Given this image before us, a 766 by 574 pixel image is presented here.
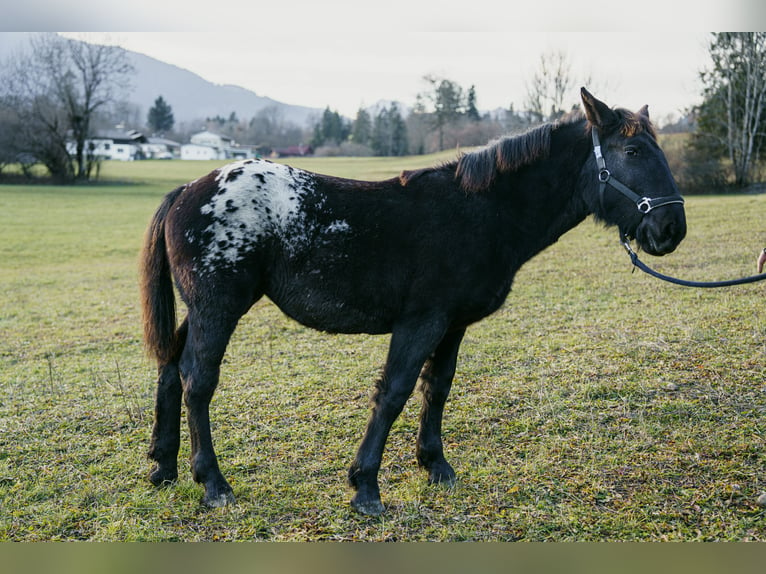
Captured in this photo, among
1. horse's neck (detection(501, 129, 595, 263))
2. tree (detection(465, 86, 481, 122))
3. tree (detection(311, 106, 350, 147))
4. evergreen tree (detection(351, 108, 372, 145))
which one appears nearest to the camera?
horse's neck (detection(501, 129, 595, 263))

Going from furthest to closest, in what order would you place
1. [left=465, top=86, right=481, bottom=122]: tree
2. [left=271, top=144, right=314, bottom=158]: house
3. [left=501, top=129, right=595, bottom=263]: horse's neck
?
[left=271, top=144, right=314, bottom=158]: house
[left=465, top=86, right=481, bottom=122]: tree
[left=501, top=129, right=595, bottom=263]: horse's neck

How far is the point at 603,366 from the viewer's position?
5832 millimetres

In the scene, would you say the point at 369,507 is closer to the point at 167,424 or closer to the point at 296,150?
the point at 167,424

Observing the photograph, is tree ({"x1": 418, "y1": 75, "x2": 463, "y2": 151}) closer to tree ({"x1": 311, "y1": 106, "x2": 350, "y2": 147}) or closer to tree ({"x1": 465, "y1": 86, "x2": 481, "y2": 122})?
tree ({"x1": 465, "y1": 86, "x2": 481, "y2": 122})

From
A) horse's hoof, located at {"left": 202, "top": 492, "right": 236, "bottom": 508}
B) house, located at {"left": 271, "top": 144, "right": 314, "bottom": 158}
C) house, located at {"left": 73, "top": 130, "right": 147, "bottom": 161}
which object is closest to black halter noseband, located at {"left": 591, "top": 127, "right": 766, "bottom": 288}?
horse's hoof, located at {"left": 202, "top": 492, "right": 236, "bottom": 508}

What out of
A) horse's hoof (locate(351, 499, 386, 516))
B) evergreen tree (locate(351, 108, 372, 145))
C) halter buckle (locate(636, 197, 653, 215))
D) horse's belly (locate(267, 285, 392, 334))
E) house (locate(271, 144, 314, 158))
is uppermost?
evergreen tree (locate(351, 108, 372, 145))

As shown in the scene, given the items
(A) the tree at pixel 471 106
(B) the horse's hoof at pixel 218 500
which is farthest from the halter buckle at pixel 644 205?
(A) the tree at pixel 471 106

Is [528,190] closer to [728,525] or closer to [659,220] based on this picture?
[659,220]

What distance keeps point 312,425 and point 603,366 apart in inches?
123

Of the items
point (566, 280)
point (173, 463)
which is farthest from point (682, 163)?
point (173, 463)

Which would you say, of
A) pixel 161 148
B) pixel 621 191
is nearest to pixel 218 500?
pixel 621 191

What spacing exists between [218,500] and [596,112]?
3.37 m

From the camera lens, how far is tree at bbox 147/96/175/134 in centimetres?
6078

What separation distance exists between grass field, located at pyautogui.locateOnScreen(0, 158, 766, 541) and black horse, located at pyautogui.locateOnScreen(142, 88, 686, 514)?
1.39 ft
